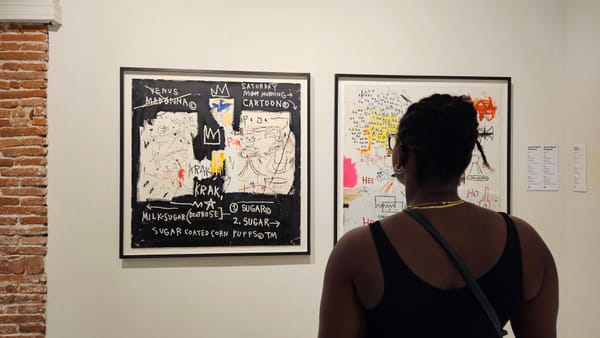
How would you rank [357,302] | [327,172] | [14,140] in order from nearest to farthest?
1. [357,302]
2. [14,140]
3. [327,172]

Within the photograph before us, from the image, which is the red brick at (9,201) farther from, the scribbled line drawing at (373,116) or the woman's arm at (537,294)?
the woman's arm at (537,294)

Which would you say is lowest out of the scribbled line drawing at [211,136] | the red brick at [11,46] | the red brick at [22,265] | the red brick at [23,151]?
the red brick at [22,265]

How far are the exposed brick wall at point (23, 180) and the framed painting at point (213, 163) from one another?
0.39 m

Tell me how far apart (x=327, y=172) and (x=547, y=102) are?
126cm

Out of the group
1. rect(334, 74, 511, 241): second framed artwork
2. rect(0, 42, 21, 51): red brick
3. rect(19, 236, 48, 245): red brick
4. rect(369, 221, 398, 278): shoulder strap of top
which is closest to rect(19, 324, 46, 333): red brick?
rect(19, 236, 48, 245): red brick

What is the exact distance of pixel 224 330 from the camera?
2.55 metres

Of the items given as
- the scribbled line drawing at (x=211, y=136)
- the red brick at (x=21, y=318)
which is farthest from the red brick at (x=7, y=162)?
the scribbled line drawing at (x=211, y=136)

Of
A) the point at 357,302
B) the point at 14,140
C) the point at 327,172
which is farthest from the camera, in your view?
the point at 327,172

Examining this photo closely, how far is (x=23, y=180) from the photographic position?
245 centimetres

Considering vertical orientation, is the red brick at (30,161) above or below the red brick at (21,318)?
above

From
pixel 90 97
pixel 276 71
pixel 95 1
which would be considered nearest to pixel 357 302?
pixel 276 71

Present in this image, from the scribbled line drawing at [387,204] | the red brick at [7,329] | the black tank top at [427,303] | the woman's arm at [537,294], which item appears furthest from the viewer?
the scribbled line drawing at [387,204]

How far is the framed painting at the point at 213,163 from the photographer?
97.8 inches

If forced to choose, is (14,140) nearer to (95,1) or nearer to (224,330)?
(95,1)
